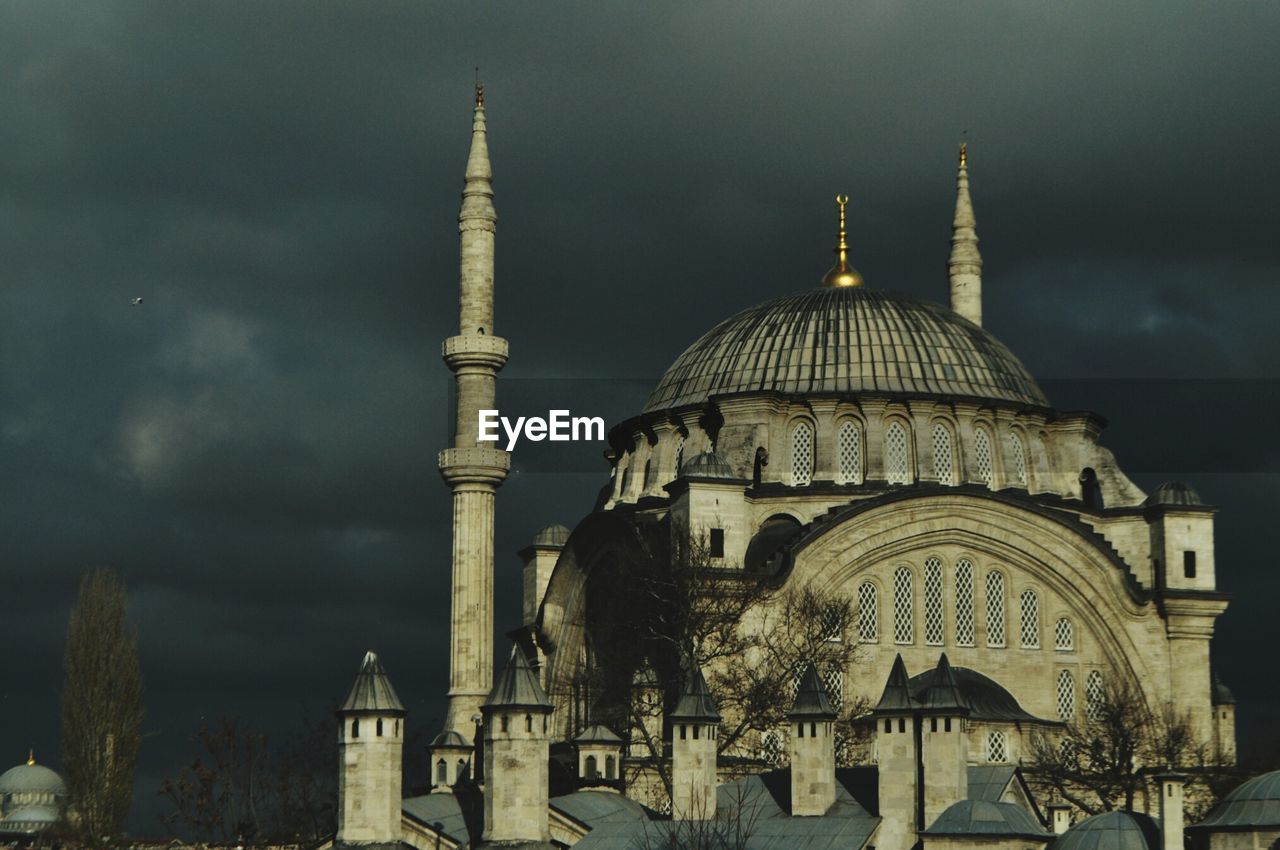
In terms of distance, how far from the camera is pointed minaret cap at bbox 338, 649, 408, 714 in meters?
34.7

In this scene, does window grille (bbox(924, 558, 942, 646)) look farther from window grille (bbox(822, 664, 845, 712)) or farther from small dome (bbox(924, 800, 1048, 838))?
small dome (bbox(924, 800, 1048, 838))

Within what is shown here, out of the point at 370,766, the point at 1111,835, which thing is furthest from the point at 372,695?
the point at 1111,835

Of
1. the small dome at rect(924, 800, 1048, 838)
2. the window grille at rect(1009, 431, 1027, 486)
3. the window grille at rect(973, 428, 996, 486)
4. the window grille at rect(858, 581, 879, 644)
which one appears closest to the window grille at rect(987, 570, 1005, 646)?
the window grille at rect(858, 581, 879, 644)

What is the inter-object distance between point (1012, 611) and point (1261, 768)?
4745mm

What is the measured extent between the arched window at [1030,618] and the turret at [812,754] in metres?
10.5

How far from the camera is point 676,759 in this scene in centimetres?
3406

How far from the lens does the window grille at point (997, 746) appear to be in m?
40.8

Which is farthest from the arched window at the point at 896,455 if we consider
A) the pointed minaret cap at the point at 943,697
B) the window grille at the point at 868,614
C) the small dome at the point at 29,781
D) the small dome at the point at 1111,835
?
the small dome at the point at 29,781

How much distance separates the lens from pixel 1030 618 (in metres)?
43.7

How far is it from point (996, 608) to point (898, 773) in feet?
36.9

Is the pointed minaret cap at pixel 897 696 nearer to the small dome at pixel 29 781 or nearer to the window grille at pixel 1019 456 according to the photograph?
the window grille at pixel 1019 456

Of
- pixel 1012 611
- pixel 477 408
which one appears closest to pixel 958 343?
pixel 1012 611

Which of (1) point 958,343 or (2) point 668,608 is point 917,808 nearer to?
(2) point 668,608

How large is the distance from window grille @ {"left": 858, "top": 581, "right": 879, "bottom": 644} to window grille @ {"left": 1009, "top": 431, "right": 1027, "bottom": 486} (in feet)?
14.9
